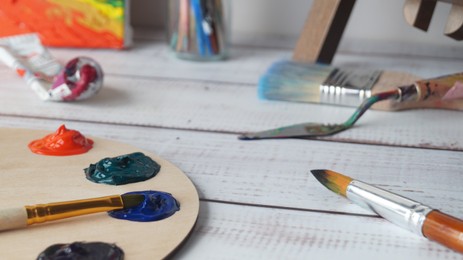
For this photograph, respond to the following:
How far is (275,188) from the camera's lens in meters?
0.53

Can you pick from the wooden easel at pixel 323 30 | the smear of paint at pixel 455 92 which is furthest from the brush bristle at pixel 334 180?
the wooden easel at pixel 323 30

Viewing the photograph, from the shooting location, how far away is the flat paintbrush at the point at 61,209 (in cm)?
43

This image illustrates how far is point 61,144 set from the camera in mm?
556

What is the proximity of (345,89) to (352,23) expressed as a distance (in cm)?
27

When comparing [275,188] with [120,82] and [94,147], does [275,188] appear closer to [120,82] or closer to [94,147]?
[94,147]

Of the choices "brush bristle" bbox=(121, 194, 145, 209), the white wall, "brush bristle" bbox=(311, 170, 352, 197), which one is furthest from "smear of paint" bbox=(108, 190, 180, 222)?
the white wall

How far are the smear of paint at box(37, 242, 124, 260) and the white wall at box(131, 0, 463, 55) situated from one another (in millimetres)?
571

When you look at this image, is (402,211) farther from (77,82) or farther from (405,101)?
(77,82)

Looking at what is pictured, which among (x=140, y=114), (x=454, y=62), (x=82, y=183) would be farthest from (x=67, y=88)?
(x=454, y=62)

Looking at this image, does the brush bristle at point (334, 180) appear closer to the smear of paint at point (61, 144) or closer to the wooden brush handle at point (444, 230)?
the wooden brush handle at point (444, 230)

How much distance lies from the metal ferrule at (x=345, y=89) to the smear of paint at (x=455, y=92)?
0.23ft

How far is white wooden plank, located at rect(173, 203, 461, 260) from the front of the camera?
1.46ft

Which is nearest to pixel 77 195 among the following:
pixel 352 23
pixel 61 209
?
pixel 61 209

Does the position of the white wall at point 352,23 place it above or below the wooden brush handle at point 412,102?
below
